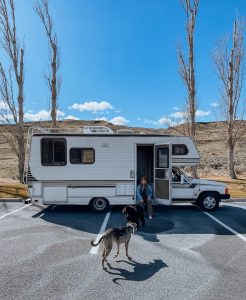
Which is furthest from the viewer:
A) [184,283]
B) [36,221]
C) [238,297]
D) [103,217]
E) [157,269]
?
[103,217]

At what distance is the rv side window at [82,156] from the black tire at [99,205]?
4.75 ft

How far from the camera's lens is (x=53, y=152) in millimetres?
11711

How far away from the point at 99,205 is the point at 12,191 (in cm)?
653

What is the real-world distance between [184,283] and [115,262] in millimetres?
1594

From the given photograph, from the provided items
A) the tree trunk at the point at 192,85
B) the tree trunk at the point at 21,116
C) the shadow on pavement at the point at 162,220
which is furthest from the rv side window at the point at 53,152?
the tree trunk at the point at 192,85

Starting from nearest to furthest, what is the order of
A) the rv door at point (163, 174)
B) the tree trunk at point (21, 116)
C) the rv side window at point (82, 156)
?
the rv door at point (163, 174), the rv side window at point (82, 156), the tree trunk at point (21, 116)

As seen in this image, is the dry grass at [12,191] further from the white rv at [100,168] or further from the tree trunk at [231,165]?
the tree trunk at [231,165]

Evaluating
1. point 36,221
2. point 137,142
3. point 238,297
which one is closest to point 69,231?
point 36,221

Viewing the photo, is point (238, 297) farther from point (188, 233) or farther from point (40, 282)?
point (188, 233)

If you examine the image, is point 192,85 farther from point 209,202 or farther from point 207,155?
point 207,155

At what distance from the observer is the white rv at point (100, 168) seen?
38.1 feet

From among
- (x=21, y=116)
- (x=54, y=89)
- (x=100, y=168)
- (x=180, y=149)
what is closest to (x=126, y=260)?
(x=100, y=168)

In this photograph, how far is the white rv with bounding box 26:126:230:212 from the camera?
11.6 meters

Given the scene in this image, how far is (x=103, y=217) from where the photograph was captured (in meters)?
11.0
